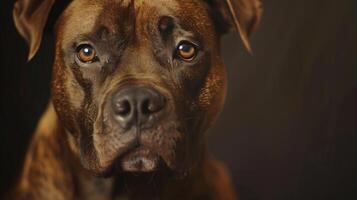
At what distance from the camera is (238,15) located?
1.68m

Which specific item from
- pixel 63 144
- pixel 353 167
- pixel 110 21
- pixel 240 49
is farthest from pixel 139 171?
pixel 353 167

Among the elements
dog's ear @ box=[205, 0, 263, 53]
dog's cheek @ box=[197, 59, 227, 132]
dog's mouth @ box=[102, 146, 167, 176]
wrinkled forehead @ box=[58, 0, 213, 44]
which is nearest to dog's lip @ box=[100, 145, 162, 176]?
dog's mouth @ box=[102, 146, 167, 176]

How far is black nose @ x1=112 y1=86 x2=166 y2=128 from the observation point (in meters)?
1.42

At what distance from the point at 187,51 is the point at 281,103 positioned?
15.0 inches

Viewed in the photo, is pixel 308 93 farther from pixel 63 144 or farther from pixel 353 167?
pixel 63 144

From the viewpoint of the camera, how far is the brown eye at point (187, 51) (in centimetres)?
157

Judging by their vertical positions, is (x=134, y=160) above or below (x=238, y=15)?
below

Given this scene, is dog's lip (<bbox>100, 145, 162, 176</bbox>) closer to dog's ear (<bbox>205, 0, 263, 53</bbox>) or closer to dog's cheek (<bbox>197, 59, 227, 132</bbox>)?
dog's cheek (<bbox>197, 59, 227, 132</bbox>)

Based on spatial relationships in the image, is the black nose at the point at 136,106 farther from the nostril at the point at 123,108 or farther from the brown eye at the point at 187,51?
the brown eye at the point at 187,51

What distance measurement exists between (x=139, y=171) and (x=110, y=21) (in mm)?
408

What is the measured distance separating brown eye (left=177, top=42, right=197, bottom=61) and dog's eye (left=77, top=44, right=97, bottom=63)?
0.75 feet

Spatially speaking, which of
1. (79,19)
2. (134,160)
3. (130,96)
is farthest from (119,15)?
(134,160)

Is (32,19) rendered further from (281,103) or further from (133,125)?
(281,103)

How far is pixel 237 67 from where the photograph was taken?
174 centimetres
